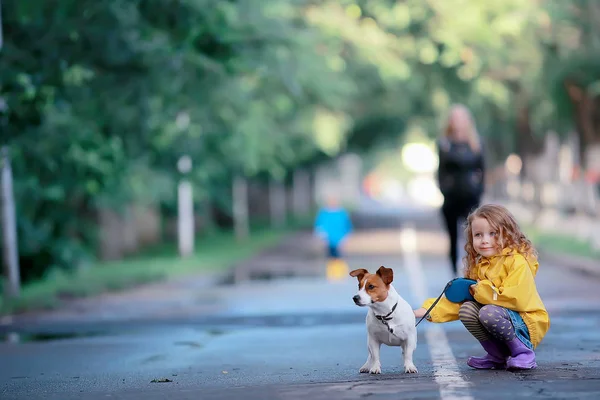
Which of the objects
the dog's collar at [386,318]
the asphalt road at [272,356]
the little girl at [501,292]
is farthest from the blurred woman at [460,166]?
the dog's collar at [386,318]

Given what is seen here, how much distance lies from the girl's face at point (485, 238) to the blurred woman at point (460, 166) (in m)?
7.33

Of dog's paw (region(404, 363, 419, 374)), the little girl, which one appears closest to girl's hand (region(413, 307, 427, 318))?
the little girl

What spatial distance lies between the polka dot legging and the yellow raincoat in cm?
7

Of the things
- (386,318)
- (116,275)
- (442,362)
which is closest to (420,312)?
(386,318)

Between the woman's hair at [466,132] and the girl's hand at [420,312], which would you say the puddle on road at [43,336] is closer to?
the woman's hair at [466,132]

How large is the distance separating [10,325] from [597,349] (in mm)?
7832

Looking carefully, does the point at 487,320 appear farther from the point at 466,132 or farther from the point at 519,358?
the point at 466,132

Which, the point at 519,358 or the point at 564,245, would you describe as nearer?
the point at 519,358

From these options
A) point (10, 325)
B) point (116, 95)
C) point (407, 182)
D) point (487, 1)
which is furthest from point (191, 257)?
point (407, 182)

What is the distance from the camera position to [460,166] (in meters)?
16.3

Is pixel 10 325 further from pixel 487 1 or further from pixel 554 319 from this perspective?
pixel 487 1

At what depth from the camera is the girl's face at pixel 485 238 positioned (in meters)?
8.78

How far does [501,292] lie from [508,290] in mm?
47

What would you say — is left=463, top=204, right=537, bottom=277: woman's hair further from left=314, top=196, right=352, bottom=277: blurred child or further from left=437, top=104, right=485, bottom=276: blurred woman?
left=314, top=196, right=352, bottom=277: blurred child
